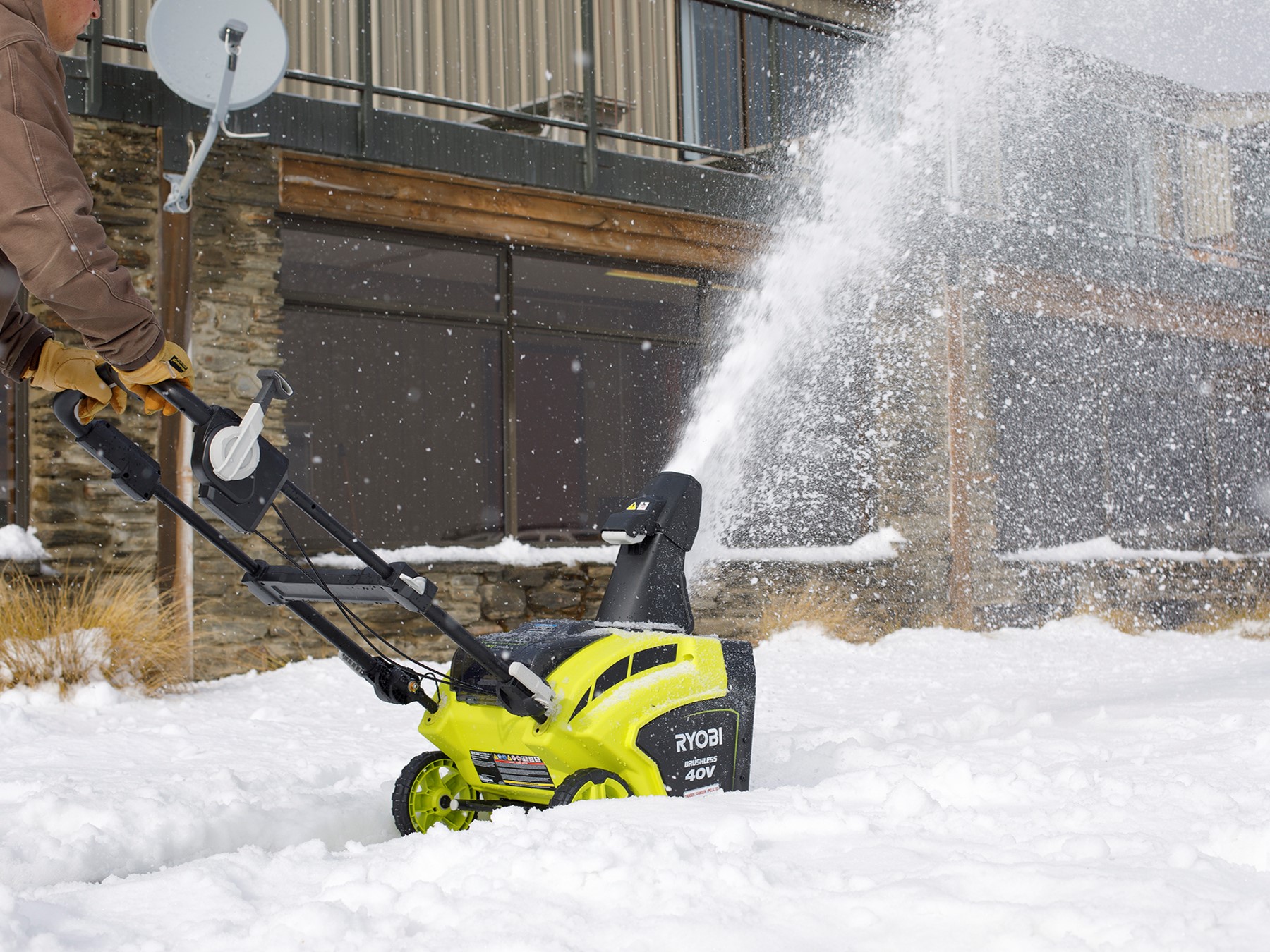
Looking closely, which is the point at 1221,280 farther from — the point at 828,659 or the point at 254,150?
the point at 254,150

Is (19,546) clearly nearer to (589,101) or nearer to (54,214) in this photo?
(589,101)

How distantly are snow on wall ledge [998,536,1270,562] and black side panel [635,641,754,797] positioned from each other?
308 inches

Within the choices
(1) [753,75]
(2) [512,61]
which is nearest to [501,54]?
(2) [512,61]

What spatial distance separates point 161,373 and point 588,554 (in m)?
6.27

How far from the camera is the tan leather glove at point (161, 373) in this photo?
278 centimetres

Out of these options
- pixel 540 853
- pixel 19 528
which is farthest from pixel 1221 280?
pixel 540 853

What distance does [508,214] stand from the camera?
29.6 ft

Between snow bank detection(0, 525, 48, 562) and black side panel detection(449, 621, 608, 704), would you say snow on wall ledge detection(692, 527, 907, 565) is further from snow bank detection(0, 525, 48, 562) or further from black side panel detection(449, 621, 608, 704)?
black side panel detection(449, 621, 608, 704)

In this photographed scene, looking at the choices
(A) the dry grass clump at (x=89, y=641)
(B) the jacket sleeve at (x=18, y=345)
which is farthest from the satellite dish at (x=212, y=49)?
(B) the jacket sleeve at (x=18, y=345)

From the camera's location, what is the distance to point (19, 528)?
710 cm

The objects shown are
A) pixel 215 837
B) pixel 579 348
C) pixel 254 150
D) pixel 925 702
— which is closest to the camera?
pixel 215 837

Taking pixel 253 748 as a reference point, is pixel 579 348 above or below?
above

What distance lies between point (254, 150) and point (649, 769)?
228 inches

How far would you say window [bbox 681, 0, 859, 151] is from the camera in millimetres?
10336
